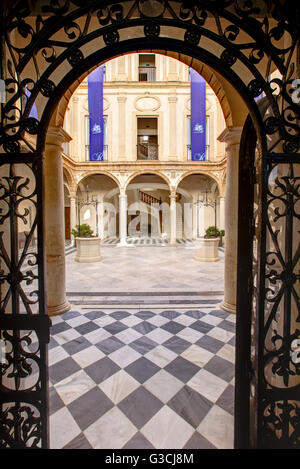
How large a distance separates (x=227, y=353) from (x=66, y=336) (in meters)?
2.25

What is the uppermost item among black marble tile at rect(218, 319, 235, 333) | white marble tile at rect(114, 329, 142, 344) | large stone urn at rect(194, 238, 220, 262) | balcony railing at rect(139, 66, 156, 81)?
balcony railing at rect(139, 66, 156, 81)

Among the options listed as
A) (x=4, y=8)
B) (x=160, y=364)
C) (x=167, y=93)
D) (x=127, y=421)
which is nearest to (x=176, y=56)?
(x=4, y=8)

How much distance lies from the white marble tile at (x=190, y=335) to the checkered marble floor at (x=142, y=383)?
14 mm

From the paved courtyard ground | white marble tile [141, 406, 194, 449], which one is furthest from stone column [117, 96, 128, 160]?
white marble tile [141, 406, 194, 449]

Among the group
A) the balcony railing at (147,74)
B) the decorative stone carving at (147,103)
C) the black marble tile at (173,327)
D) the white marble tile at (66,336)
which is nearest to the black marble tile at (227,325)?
the black marble tile at (173,327)

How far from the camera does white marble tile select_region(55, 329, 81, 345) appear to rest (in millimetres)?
2971

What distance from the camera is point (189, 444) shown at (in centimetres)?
160

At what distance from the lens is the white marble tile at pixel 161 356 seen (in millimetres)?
2512

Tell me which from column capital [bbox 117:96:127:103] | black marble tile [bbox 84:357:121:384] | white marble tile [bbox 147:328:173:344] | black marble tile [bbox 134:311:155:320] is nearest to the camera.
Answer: black marble tile [bbox 84:357:121:384]

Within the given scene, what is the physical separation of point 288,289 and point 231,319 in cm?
245

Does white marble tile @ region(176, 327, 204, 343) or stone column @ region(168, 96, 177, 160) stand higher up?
stone column @ region(168, 96, 177, 160)

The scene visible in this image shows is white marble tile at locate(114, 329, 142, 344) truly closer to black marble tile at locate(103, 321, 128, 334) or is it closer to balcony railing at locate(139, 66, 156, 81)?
black marble tile at locate(103, 321, 128, 334)

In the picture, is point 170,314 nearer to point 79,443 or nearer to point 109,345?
point 109,345

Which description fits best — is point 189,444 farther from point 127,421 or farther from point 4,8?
point 4,8
